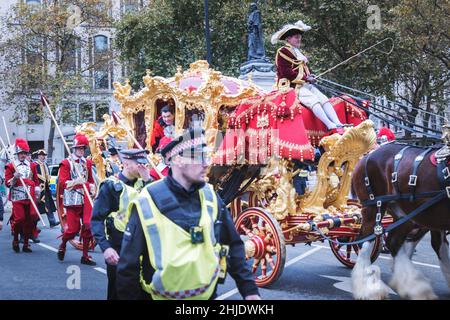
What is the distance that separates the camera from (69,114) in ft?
94.5

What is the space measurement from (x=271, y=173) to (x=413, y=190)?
186 cm

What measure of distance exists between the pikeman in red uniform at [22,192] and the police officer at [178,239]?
7.63m

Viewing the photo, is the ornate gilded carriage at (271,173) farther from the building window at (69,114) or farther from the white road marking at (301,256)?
the building window at (69,114)

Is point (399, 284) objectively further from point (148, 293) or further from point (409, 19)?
point (409, 19)

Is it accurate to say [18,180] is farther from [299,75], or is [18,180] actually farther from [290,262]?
[299,75]

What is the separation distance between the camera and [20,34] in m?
30.3

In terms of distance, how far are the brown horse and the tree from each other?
22745 mm

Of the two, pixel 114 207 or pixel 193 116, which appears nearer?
pixel 114 207

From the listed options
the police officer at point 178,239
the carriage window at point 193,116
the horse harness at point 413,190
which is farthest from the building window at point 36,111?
the police officer at point 178,239

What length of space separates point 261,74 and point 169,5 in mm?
11650

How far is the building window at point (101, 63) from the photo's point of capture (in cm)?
3092

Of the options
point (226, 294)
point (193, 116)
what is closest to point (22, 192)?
point (193, 116)

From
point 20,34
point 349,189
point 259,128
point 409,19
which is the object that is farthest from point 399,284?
point 20,34

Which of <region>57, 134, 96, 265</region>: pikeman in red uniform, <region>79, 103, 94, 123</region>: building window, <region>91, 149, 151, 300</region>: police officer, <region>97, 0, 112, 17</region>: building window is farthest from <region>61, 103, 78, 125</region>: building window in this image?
<region>91, 149, 151, 300</region>: police officer
